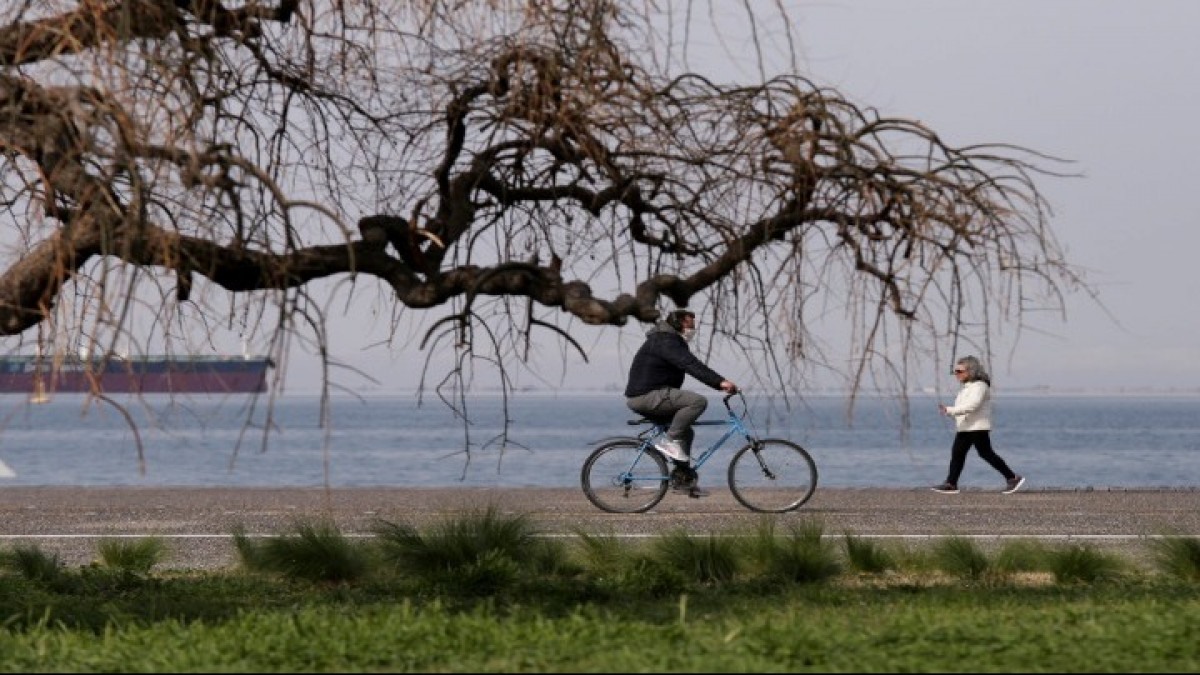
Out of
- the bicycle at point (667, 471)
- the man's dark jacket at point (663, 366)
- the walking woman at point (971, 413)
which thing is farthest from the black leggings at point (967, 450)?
the man's dark jacket at point (663, 366)

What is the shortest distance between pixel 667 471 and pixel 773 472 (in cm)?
110

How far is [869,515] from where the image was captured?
64.0 feet

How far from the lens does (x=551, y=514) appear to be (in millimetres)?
19828

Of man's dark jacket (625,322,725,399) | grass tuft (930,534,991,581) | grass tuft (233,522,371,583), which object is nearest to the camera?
grass tuft (233,522,371,583)

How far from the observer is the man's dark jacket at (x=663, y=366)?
1806 centimetres

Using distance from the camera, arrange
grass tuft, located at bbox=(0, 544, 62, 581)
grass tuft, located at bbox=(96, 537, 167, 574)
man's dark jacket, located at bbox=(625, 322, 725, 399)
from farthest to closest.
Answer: man's dark jacket, located at bbox=(625, 322, 725, 399) < grass tuft, located at bbox=(96, 537, 167, 574) < grass tuft, located at bbox=(0, 544, 62, 581)

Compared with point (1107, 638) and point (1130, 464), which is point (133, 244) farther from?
point (1130, 464)

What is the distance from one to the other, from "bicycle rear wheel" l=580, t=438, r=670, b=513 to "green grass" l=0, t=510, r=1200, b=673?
171 inches

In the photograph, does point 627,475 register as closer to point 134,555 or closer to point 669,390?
point 669,390

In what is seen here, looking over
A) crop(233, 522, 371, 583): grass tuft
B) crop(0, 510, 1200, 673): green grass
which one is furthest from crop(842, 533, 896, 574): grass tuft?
crop(233, 522, 371, 583): grass tuft

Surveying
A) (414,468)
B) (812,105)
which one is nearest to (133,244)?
(812,105)

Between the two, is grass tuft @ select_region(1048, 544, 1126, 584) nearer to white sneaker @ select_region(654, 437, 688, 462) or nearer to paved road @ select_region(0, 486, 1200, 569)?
paved road @ select_region(0, 486, 1200, 569)

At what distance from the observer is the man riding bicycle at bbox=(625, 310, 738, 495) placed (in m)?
18.2

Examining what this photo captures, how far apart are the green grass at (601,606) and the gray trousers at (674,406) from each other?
12.3 ft
